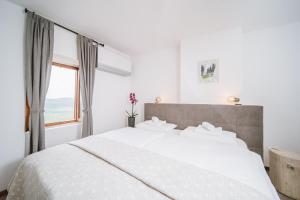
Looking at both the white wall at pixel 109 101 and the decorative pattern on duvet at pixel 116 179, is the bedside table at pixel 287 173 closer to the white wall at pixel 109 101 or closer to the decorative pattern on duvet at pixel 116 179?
the decorative pattern on duvet at pixel 116 179

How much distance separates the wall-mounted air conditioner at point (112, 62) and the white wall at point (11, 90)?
125 centimetres

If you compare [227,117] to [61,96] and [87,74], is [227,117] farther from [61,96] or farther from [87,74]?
[61,96]

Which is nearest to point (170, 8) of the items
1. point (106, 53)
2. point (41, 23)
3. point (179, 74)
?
point (179, 74)

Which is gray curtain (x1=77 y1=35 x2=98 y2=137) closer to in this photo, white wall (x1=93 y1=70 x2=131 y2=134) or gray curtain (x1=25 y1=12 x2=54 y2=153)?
white wall (x1=93 y1=70 x2=131 y2=134)

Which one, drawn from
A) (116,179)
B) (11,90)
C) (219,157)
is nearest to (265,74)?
(219,157)

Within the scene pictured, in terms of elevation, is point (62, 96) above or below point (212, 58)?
below

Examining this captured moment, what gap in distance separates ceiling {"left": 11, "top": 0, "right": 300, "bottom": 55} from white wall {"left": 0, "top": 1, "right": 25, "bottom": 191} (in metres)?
0.29

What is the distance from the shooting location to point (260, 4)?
5.41ft

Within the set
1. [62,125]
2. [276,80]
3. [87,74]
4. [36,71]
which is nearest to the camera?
[36,71]

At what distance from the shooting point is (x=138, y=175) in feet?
3.15

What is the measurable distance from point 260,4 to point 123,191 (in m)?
2.61

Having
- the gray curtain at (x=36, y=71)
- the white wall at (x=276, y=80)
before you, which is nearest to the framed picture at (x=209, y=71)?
the white wall at (x=276, y=80)

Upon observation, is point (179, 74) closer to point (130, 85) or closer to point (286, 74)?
point (130, 85)

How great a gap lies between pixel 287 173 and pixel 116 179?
7.30 ft
